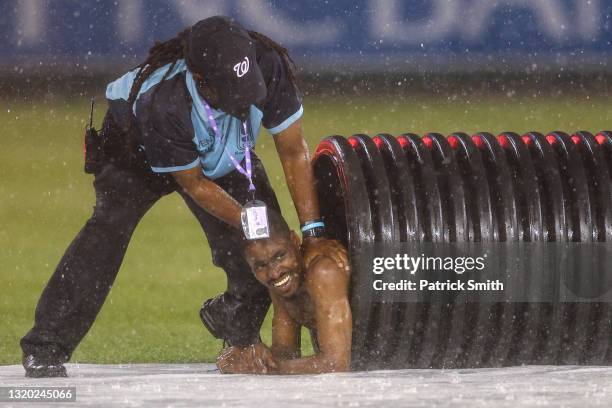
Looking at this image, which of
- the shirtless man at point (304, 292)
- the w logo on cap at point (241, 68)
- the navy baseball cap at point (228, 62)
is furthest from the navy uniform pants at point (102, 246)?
the w logo on cap at point (241, 68)

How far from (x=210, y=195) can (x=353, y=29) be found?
345 inches

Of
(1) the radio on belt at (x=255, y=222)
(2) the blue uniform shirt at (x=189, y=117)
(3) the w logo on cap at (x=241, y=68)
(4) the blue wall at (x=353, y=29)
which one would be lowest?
(1) the radio on belt at (x=255, y=222)

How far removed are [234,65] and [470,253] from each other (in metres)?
1.33

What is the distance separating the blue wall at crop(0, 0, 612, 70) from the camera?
13578mm

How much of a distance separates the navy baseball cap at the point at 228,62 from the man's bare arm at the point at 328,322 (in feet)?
2.50

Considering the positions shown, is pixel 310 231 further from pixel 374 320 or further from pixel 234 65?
pixel 234 65

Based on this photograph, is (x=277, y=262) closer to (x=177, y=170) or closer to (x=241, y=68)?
(x=177, y=170)

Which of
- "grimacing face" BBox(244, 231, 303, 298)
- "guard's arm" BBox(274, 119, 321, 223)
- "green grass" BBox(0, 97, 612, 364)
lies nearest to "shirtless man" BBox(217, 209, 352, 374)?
"grimacing face" BBox(244, 231, 303, 298)

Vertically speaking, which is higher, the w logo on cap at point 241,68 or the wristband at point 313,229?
the w logo on cap at point 241,68

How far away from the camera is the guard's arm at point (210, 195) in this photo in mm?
5617

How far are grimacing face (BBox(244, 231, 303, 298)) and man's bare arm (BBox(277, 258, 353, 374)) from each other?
7 cm

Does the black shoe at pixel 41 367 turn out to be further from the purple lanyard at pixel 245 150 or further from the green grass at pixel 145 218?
the purple lanyard at pixel 245 150

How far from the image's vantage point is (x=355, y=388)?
5133 millimetres

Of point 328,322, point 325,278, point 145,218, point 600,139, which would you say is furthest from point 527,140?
point 145,218
